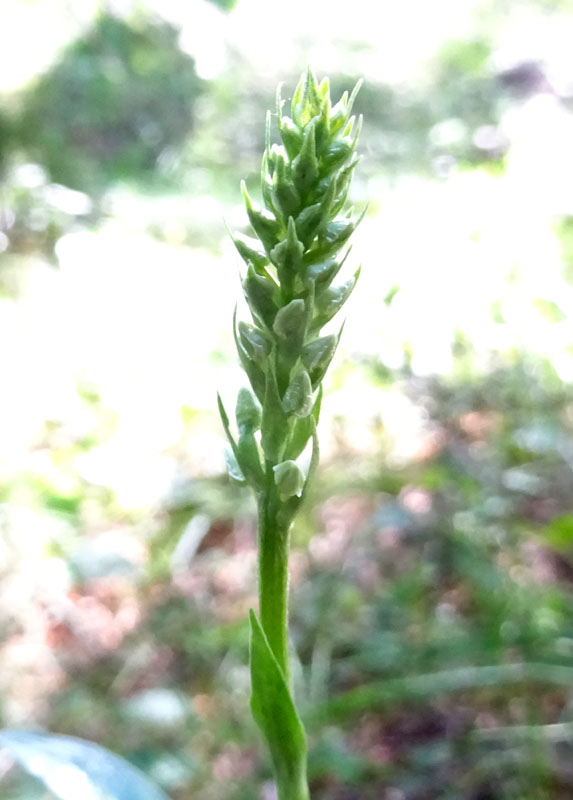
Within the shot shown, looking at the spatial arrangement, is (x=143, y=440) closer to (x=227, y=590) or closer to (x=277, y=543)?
(x=227, y=590)

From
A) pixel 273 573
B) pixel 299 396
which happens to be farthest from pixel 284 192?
pixel 273 573

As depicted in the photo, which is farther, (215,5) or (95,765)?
(215,5)

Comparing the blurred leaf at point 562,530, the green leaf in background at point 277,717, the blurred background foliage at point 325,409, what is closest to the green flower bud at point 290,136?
the green leaf in background at point 277,717

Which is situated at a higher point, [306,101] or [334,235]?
[306,101]

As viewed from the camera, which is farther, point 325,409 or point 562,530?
point 325,409

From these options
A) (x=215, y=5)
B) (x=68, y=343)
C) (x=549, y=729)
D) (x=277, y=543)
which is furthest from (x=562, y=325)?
(x=68, y=343)

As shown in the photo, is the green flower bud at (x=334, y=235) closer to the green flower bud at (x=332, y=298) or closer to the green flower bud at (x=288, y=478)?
the green flower bud at (x=332, y=298)

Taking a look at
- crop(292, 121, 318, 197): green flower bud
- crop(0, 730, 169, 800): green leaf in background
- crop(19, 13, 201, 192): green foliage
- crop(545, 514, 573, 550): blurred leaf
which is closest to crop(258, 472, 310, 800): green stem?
crop(292, 121, 318, 197): green flower bud

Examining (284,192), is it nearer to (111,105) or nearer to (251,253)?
(251,253)
